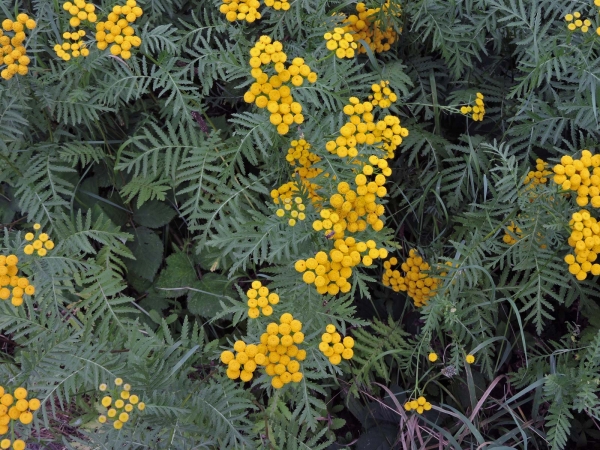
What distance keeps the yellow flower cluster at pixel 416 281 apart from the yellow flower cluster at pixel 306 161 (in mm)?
723

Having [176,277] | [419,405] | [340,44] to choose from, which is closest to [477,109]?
[340,44]

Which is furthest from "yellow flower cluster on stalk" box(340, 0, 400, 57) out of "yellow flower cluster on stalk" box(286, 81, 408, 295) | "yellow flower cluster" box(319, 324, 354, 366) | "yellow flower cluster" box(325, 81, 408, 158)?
"yellow flower cluster" box(319, 324, 354, 366)

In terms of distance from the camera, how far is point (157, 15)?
3100 millimetres

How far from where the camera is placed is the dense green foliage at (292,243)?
2.33 m

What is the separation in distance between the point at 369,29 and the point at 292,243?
5.69 feet

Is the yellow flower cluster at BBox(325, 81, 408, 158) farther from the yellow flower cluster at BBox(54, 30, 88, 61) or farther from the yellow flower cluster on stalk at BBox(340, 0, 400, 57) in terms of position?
the yellow flower cluster at BBox(54, 30, 88, 61)

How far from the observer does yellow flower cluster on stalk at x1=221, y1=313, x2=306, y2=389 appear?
75.6 inches

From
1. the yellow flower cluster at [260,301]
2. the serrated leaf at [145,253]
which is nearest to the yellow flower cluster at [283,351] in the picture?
the yellow flower cluster at [260,301]

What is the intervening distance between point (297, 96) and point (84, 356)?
1569 mm

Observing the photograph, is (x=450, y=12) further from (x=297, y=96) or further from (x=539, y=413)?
(x=539, y=413)

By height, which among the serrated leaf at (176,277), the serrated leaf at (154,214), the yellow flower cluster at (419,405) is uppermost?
the serrated leaf at (154,214)

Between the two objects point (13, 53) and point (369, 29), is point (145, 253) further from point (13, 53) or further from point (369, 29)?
point (369, 29)

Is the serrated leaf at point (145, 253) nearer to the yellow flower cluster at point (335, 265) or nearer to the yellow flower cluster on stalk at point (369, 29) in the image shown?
the yellow flower cluster at point (335, 265)

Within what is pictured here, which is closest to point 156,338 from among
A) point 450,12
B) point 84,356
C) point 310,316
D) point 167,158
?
point 84,356
